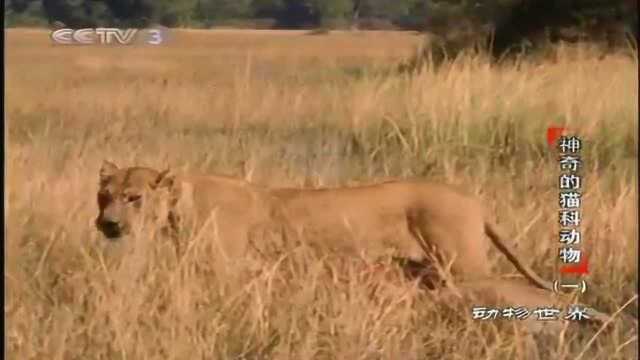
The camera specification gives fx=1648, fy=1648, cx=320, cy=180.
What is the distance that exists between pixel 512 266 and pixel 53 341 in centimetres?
81

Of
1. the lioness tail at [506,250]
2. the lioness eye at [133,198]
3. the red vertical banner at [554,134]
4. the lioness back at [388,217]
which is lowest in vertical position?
the lioness tail at [506,250]

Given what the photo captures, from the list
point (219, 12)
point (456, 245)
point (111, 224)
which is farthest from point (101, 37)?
point (456, 245)

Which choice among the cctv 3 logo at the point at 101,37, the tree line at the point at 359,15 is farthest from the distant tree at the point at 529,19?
the cctv 3 logo at the point at 101,37

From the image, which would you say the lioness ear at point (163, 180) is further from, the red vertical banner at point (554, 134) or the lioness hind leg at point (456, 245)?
the red vertical banner at point (554, 134)

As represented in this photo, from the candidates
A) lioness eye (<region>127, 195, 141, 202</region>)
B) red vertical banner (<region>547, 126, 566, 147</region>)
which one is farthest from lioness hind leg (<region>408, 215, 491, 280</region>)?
lioness eye (<region>127, 195, 141, 202</region>)

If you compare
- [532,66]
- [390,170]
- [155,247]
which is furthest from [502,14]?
[155,247]

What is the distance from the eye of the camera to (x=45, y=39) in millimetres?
2811

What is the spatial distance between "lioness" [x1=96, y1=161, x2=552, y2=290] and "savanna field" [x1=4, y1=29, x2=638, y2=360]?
→ 0.04m

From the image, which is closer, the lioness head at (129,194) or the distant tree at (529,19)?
the lioness head at (129,194)

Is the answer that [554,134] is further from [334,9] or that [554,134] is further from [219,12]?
[219,12]

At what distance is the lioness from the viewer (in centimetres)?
282

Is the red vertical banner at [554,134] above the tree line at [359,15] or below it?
below

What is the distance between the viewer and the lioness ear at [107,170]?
281 cm

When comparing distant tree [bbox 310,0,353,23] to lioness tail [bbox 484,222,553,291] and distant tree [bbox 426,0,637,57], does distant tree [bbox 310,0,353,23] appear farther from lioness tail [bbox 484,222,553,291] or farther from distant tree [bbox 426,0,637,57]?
lioness tail [bbox 484,222,553,291]
